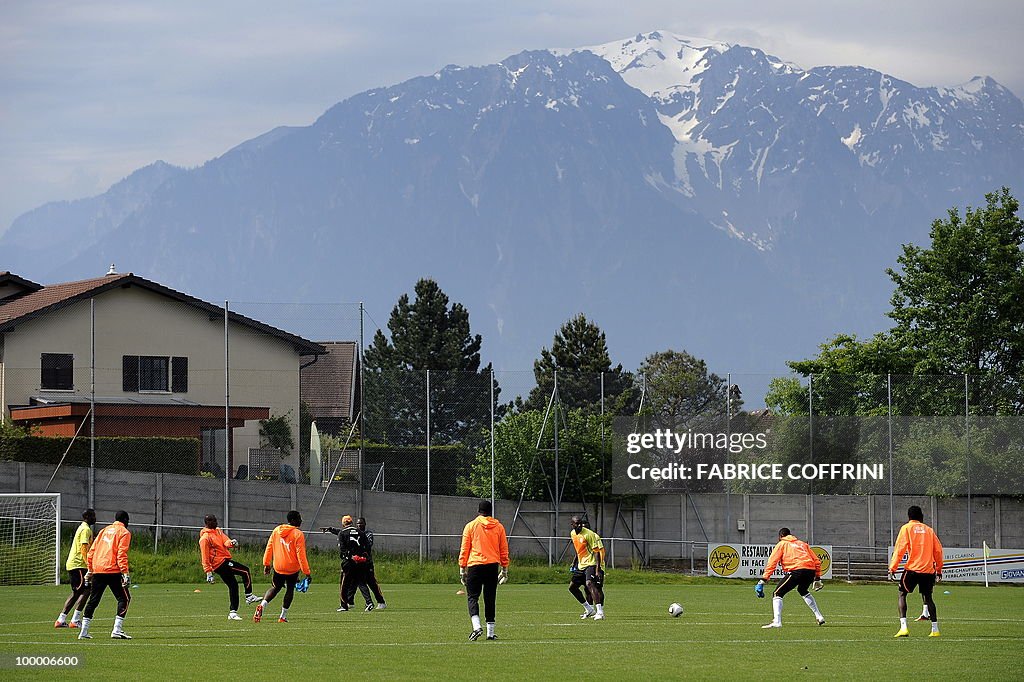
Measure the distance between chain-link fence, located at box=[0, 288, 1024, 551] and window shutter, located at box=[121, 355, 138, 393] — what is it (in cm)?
7

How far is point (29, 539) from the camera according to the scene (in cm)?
3722

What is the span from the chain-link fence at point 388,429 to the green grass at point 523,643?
1190cm

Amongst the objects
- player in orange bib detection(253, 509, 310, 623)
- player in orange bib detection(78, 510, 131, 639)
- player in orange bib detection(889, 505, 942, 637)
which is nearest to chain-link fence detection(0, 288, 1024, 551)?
player in orange bib detection(253, 509, 310, 623)

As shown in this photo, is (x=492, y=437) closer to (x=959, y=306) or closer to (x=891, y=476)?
(x=891, y=476)

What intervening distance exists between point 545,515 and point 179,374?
42.0ft

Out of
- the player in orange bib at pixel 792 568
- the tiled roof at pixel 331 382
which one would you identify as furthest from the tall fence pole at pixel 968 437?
the player in orange bib at pixel 792 568

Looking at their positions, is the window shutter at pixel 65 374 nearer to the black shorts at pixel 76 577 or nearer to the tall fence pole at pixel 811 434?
the black shorts at pixel 76 577

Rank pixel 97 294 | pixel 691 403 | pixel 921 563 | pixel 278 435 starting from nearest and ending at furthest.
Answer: pixel 921 563
pixel 278 435
pixel 97 294
pixel 691 403

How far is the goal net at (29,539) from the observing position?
36.0m

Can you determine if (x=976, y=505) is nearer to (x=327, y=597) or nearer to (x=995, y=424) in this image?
(x=995, y=424)

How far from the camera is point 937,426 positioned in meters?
47.4

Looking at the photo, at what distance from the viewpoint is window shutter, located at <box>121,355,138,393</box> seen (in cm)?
4466

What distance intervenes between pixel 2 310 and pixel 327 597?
22.3 metres

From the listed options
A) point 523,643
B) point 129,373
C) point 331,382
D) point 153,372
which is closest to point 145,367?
point 153,372
